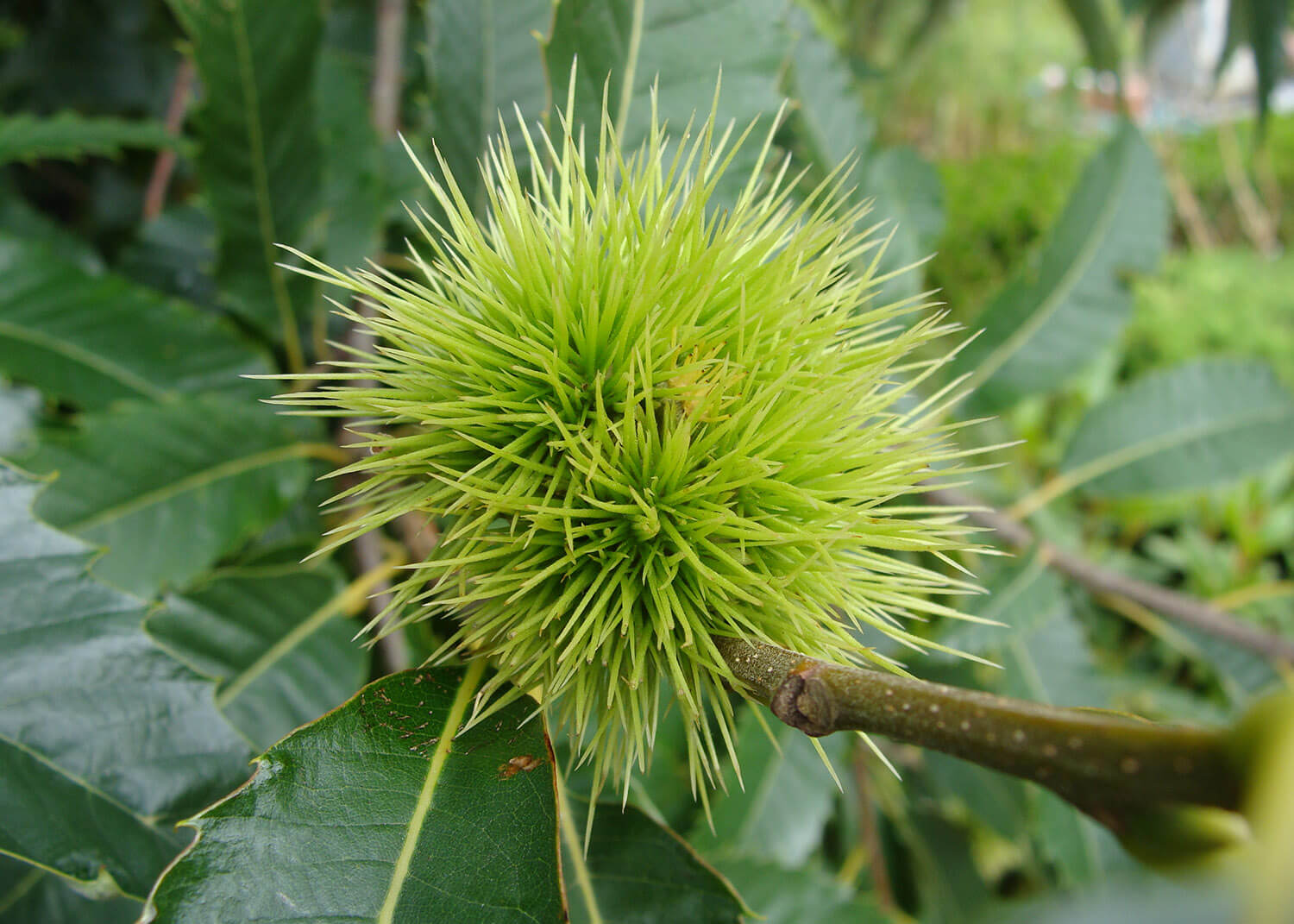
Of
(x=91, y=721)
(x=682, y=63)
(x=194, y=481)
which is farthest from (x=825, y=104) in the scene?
(x=91, y=721)

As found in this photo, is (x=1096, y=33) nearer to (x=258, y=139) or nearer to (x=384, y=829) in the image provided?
(x=258, y=139)

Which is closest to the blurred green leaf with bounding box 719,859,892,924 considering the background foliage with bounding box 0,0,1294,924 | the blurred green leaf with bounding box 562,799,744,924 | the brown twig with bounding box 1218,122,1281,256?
the background foliage with bounding box 0,0,1294,924

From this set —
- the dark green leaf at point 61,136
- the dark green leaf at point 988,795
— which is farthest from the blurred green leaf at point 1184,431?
the dark green leaf at point 61,136

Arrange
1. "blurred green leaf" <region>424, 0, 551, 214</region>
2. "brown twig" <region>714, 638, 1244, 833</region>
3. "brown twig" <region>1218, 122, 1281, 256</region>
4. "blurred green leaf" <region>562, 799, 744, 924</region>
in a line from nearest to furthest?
"brown twig" <region>714, 638, 1244, 833</region>
"blurred green leaf" <region>562, 799, 744, 924</region>
"blurred green leaf" <region>424, 0, 551, 214</region>
"brown twig" <region>1218, 122, 1281, 256</region>

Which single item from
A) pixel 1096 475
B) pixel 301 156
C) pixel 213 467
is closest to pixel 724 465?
pixel 213 467

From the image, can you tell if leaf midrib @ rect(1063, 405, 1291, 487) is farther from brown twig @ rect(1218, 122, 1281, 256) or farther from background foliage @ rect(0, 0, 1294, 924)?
brown twig @ rect(1218, 122, 1281, 256)

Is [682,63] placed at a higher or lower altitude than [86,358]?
higher

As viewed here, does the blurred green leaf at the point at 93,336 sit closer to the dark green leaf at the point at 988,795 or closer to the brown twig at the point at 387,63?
the brown twig at the point at 387,63

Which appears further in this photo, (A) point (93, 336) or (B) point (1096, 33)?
(B) point (1096, 33)

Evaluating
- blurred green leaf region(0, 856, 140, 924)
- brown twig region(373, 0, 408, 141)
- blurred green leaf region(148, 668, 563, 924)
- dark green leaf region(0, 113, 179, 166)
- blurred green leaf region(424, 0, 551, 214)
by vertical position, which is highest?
brown twig region(373, 0, 408, 141)
